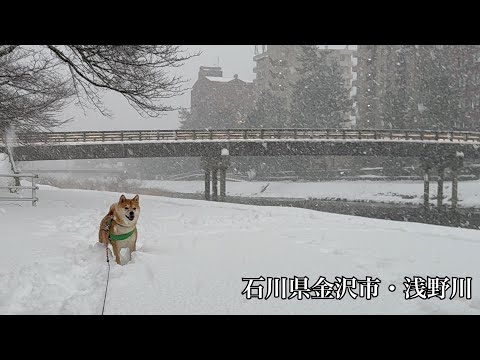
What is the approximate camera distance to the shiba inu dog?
23.6ft

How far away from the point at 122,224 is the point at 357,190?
42563 millimetres

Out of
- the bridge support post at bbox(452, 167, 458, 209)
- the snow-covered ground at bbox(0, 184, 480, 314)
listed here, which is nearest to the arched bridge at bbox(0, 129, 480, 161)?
the bridge support post at bbox(452, 167, 458, 209)

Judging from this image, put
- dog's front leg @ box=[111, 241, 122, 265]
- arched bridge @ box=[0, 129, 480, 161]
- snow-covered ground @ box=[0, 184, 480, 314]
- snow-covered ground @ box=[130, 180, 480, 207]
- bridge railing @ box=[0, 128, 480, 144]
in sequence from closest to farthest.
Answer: snow-covered ground @ box=[0, 184, 480, 314]
dog's front leg @ box=[111, 241, 122, 265]
arched bridge @ box=[0, 129, 480, 161]
bridge railing @ box=[0, 128, 480, 144]
snow-covered ground @ box=[130, 180, 480, 207]

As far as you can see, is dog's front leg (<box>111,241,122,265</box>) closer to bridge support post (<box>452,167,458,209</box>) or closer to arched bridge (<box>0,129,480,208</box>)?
arched bridge (<box>0,129,480,208</box>)

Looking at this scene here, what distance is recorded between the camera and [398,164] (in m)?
51.6

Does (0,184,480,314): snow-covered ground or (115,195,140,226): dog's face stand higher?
(115,195,140,226): dog's face

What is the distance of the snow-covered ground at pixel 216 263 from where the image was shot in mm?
5512

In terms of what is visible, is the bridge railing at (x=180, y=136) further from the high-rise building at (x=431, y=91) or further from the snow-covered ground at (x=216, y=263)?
the snow-covered ground at (x=216, y=263)

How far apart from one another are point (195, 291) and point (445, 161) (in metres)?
38.7

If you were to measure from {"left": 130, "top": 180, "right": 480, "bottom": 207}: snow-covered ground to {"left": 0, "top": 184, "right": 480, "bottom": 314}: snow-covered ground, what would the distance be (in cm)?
3239

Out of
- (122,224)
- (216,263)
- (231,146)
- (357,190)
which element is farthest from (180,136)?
(122,224)

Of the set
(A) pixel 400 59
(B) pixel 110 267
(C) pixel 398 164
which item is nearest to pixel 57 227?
(B) pixel 110 267

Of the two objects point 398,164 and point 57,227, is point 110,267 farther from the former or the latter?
point 398,164

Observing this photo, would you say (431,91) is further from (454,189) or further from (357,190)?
(454,189)
